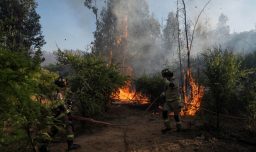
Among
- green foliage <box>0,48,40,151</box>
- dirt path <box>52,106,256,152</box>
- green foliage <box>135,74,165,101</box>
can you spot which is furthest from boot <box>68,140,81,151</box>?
green foliage <box>135,74,165,101</box>

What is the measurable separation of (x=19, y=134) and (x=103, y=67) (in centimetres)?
967

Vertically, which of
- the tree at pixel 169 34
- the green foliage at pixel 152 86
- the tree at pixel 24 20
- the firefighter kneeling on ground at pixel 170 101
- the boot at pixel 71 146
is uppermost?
the tree at pixel 169 34

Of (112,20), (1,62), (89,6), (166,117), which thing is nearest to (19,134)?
(1,62)

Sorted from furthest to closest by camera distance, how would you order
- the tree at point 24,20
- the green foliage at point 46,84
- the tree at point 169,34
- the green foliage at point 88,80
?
1. the tree at point 169,34
2. the tree at point 24,20
3. the green foliage at point 88,80
4. the green foliage at point 46,84

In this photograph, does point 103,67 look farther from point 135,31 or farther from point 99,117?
point 135,31

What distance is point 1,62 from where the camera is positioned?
3926 mm

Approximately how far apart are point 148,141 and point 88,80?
4.80m

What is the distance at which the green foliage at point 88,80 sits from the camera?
12.5m

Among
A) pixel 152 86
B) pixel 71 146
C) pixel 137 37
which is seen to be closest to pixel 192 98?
pixel 152 86

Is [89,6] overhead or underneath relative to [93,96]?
overhead

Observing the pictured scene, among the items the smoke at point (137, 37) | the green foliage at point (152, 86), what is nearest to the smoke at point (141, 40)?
the smoke at point (137, 37)

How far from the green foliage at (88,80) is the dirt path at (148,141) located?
1197 millimetres

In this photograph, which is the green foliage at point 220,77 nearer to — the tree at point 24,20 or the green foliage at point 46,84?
the green foliage at point 46,84

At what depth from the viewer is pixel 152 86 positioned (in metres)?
17.5
